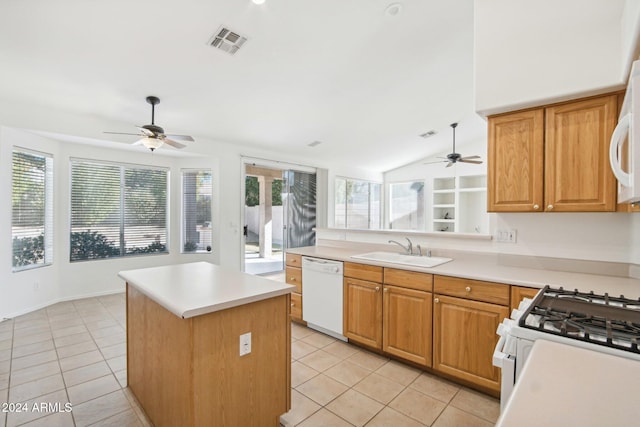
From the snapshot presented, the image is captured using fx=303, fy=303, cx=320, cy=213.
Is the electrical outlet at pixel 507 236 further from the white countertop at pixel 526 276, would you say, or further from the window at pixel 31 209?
the window at pixel 31 209

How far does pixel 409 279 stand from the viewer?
8.12ft

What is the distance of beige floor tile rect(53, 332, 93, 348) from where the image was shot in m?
3.07

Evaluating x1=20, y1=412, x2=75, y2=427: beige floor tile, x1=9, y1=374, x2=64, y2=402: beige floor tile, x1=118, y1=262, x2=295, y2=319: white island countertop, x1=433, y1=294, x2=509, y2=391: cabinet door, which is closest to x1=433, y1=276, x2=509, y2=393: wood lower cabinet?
x1=433, y1=294, x2=509, y2=391: cabinet door

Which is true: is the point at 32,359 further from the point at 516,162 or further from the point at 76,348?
the point at 516,162

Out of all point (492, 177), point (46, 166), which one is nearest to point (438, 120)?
point (492, 177)

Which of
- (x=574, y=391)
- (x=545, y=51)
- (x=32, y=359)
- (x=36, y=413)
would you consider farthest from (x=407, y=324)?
(x=32, y=359)

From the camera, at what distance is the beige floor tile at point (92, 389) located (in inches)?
85.8

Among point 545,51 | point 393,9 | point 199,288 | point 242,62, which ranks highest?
point 393,9

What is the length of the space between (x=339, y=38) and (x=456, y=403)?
322cm

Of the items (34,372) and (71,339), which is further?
(71,339)

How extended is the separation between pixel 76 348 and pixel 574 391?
386 cm

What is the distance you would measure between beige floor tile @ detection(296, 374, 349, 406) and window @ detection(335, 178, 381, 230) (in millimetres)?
4797

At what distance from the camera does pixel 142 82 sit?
3.31 metres

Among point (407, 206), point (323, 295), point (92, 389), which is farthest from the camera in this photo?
point (407, 206)
